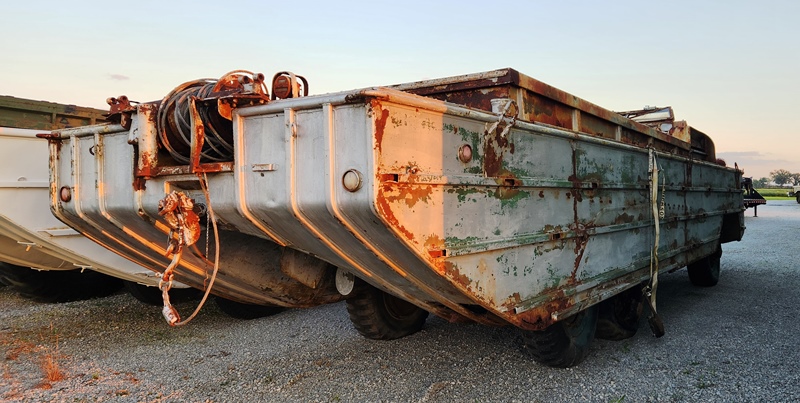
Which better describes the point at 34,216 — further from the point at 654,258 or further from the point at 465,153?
the point at 654,258

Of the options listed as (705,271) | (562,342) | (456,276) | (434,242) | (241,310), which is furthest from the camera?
(705,271)

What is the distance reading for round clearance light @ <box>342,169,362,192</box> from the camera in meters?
2.38

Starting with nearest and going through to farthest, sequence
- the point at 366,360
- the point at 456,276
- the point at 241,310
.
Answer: the point at 456,276 < the point at 366,360 < the point at 241,310

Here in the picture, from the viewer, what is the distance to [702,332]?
4781 mm

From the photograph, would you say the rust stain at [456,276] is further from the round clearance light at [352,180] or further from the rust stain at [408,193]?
the round clearance light at [352,180]

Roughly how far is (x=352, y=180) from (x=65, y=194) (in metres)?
2.13

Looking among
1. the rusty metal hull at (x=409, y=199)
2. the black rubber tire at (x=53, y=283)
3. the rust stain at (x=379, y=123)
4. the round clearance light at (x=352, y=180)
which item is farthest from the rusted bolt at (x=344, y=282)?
the black rubber tire at (x=53, y=283)

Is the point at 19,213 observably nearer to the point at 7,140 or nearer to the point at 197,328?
the point at 7,140

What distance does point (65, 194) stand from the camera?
3561 millimetres

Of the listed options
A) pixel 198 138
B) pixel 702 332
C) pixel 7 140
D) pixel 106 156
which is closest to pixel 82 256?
pixel 7 140

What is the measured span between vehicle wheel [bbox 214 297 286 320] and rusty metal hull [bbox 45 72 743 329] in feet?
4.24

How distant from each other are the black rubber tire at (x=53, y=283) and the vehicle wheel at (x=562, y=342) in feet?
16.7

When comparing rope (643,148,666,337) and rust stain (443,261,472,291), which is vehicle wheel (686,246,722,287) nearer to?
rope (643,148,666,337)

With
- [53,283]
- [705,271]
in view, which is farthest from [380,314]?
[705,271]
